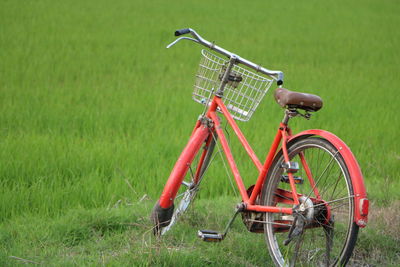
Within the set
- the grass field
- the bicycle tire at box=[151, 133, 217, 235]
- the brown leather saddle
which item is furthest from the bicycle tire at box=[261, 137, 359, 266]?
the bicycle tire at box=[151, 133, 217, 235]

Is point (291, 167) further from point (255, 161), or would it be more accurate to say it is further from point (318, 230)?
point (318, 230)

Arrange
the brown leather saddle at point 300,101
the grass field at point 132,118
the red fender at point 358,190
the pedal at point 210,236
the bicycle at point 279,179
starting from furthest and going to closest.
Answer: the grass field at point 132,118, the pedal at point 210,236, the brown leather saddle at point 300,101, the bicycle at point 279,179, the red fender at point 358,190

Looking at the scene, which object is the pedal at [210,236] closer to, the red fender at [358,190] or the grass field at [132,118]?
the grass field at [132,118]

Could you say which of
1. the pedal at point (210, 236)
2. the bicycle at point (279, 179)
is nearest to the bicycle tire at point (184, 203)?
the bicycle at point (279, 179)

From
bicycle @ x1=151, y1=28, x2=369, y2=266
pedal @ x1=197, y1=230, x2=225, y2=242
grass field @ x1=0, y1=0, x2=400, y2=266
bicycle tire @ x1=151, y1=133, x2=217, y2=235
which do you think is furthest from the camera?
grass field @ x1=0, y1=0, x2=400, y2=266

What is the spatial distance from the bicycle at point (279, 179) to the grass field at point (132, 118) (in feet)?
0.79

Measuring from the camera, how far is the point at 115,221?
3.64 metres

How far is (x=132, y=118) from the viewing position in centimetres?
612

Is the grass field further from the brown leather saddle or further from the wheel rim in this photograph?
the brown leather saddle

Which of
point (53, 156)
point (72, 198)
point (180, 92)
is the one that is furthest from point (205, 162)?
point (180, 92)

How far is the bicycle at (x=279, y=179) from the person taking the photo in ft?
8.41

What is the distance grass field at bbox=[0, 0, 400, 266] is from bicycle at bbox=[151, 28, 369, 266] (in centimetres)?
24

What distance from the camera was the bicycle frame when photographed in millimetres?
2479

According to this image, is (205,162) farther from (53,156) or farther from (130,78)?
(130,78)
